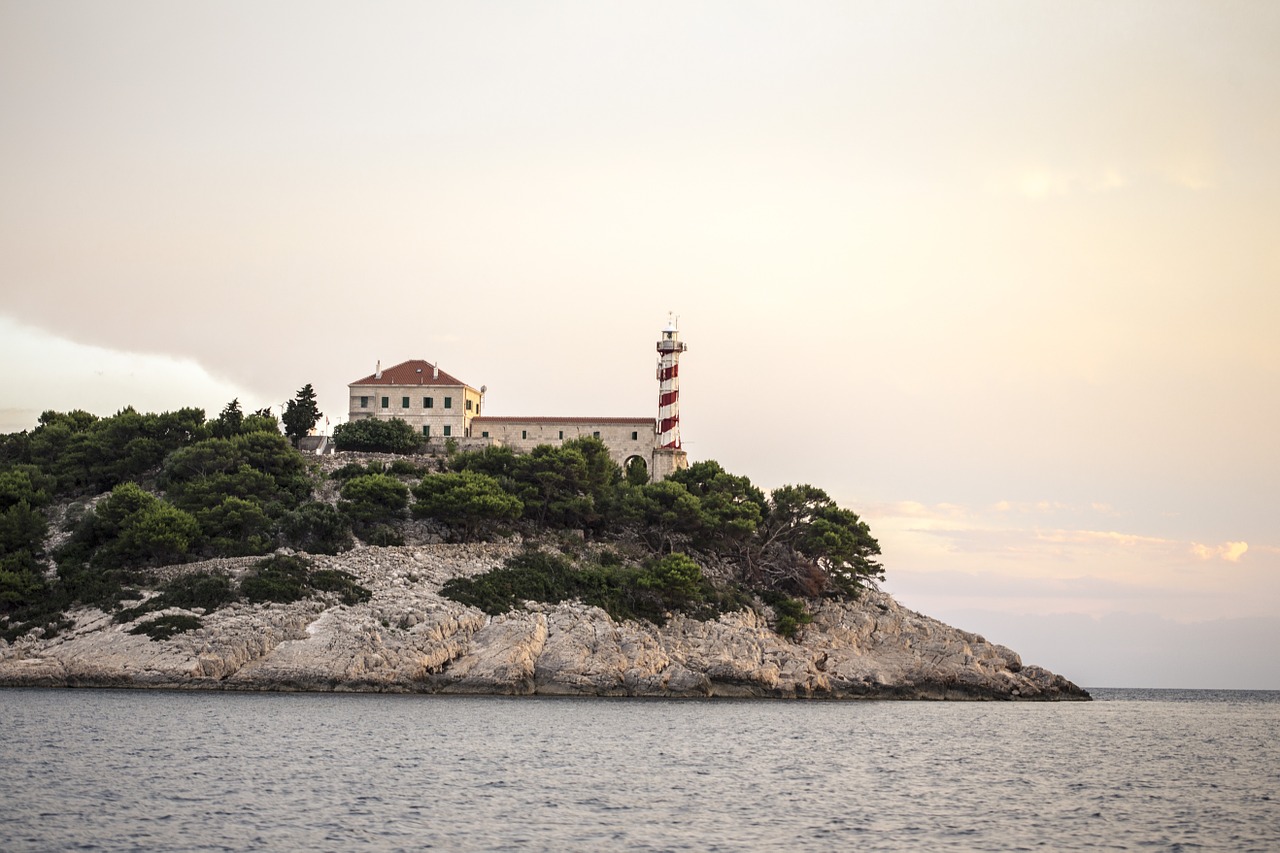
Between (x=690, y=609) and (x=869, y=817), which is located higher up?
(x=690, y=609)

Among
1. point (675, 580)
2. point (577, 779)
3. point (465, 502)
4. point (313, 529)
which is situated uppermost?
point (465, 502)

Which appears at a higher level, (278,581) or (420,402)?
(420,402)

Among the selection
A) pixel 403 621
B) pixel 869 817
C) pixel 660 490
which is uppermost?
pixel 660 490

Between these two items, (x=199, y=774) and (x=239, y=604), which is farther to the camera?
(x=239, y=604)

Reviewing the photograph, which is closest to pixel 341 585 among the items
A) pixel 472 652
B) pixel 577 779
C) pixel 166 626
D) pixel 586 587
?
pixel 472 652

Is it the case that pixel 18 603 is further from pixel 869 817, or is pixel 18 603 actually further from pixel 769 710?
pixel 869 817

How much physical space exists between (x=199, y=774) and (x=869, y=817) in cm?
1514

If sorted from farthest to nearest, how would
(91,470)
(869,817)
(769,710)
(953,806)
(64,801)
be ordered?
(91,470) < (769,710) < (953,806) < (869,817) < (64,801)

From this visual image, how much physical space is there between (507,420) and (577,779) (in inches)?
2168

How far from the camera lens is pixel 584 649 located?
5497 cm

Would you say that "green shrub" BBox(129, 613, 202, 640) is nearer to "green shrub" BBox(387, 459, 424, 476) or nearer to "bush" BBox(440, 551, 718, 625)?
"bush" BBox(440, 551, 718, 625)

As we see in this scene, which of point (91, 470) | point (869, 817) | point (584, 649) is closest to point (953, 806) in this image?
point (869, 817)

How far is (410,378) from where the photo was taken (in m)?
83.4

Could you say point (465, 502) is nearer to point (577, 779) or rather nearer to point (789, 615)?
point (789, 615)
